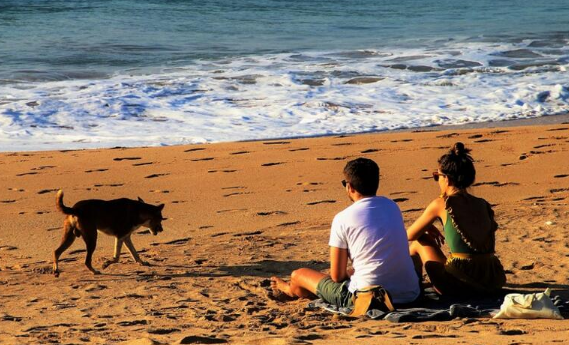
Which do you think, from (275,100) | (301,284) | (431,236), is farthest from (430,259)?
(275,100)

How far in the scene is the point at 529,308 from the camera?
5.11 metres

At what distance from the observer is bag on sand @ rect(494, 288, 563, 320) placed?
5109mm

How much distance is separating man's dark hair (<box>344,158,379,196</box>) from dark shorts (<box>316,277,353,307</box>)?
66cm

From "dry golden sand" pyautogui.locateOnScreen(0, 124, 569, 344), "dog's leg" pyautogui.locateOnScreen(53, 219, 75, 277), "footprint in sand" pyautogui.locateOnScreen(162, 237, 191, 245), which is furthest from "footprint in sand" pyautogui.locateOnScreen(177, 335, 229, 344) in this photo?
"footprint in sand" pyautogui.locateOnScreen(162, 237, 191, 245)

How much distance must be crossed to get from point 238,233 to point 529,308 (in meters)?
3.56

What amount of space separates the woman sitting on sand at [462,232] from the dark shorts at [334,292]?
611 mm

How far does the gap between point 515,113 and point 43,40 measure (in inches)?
629

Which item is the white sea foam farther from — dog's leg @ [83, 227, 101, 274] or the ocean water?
dog's leg @ [83, 227, 101, 274]

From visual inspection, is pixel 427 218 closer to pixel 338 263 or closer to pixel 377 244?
pixel 377 244

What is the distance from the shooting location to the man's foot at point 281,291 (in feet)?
20.0

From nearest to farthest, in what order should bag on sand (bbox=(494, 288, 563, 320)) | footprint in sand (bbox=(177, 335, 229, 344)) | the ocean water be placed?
footprint in sand (bbox=(177, 335, 229, 344)) → bag on sand (bbox=(494, 288, 563, 320)) → the ocean water

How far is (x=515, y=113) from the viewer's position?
16094mm

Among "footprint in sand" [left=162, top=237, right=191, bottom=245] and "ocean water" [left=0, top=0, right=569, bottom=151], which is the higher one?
"ocean water" [left=0, top=0, right=569, bottom=151]

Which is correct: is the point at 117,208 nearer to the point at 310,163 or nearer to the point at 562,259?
the point at 562,259
